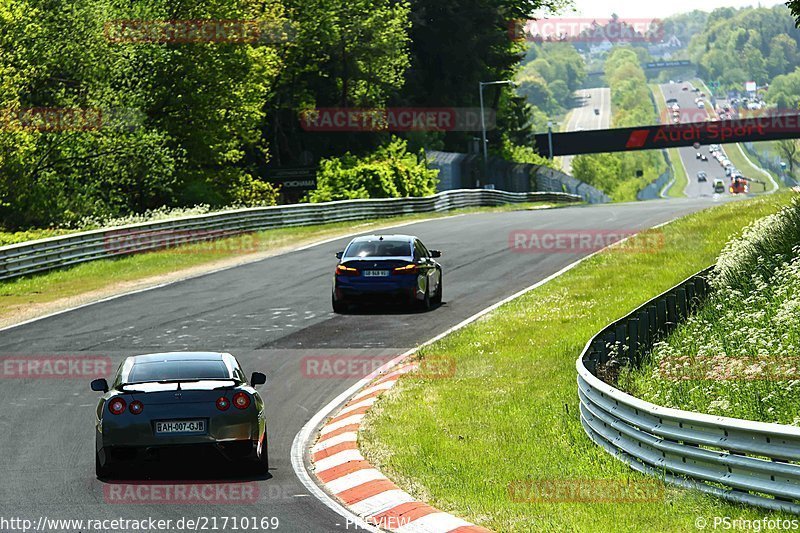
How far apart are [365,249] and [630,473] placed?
567 inches

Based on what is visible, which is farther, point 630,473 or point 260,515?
point 630,473

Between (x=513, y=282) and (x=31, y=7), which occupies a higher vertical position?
(x=31, y=7)

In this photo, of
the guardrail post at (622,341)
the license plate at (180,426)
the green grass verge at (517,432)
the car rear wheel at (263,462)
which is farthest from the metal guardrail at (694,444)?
the license plate at (180,426)

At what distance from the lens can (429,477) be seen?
1250 centimetres

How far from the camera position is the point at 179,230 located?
130ft

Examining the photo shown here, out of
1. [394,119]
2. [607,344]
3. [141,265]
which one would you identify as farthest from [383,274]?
[394,119]

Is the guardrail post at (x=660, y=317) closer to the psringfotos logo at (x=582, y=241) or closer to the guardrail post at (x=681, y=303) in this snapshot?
the guardrail post at (x=681, y=303)

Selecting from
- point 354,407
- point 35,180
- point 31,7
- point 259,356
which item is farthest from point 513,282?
point 31,7

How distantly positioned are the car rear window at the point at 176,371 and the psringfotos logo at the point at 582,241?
22.0 meters

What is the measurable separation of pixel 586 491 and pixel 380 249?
14.7m

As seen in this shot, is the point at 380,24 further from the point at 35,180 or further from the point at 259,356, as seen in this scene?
the point at 259,356

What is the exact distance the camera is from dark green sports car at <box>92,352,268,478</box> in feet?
39.1

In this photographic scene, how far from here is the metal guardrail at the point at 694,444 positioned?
9406 mm

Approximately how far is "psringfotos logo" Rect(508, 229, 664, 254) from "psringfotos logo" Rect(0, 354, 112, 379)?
17432 millimetres
